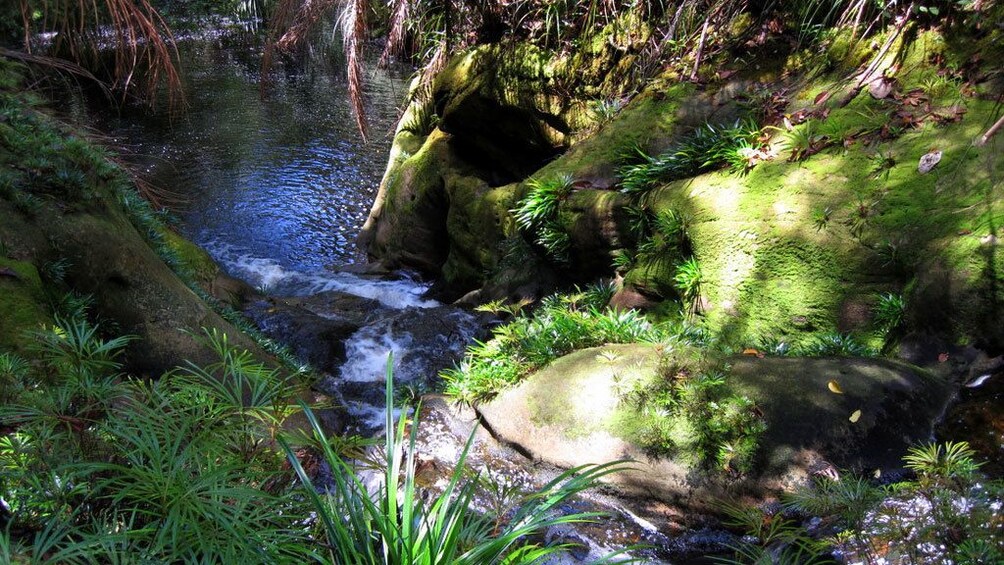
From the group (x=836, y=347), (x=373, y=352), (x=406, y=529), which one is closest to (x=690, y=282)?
(x=836, y=347)

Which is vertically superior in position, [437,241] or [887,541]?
[887,541]

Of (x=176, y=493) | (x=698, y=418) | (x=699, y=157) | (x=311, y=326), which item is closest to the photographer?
(x=176, y=493)

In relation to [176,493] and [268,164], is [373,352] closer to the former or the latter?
[176,493]

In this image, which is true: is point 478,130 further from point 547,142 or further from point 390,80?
point 390,80

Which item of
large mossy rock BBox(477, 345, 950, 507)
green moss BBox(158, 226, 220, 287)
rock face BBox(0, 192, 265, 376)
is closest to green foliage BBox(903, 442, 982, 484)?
large mossy rock BBox(477, 345, 950, 507)

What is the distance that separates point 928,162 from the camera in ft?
15.2

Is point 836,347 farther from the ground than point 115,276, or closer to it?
closer to it

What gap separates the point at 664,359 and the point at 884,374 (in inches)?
54.4

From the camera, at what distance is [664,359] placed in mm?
4184

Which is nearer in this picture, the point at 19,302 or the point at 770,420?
the point at 19,302

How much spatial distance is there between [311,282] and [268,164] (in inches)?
223

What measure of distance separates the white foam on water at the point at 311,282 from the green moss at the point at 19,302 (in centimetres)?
510

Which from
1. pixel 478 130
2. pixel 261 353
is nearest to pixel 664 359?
pixel 261 353

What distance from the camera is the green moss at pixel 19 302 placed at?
11.2ft
